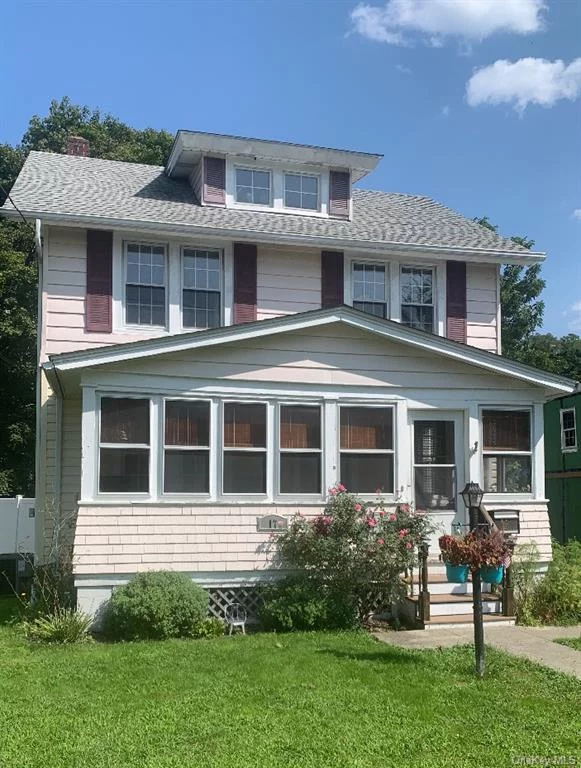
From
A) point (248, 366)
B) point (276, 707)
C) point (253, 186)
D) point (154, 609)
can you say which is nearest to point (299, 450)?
point (248, 366)

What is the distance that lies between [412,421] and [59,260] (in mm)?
5944

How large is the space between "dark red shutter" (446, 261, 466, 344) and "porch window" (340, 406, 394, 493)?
10.6 feet

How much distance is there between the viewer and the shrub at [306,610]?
30.1 feet

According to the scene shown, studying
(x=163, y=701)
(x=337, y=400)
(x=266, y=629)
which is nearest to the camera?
(x=163, y=701)

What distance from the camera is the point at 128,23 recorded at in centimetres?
1121

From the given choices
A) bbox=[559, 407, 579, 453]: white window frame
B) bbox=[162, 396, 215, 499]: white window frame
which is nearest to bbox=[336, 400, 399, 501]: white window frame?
bbox=[162, 396, 215, 499]: white window frame

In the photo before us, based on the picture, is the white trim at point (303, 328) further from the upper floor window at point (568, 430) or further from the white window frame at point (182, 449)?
the upper floor window at point (568, 430)

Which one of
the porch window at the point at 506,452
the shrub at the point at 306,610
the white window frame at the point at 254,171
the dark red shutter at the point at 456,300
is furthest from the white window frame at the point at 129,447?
the dark red shutter at the point at 456,300

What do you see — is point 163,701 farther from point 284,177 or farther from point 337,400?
point 284,177

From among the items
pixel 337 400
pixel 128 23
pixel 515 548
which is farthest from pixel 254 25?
pixel 515 548

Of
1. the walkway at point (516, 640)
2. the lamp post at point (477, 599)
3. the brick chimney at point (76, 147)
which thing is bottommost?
the walkway at point (516, 640)

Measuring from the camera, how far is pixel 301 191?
45.8ft

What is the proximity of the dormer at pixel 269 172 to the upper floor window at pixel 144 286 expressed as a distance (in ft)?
5.88

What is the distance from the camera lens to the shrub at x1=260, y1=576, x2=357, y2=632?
9188 millimetres
